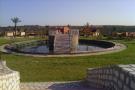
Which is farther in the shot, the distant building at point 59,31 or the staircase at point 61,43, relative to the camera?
the distant building at point 59,31

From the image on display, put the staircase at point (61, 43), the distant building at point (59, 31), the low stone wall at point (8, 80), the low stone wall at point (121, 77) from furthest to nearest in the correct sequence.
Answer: the distant building at point (59, 31) → the staircase at point (61, 43) → the low stone wall at point (8, 80) → the low stone wall at point (121, 77)

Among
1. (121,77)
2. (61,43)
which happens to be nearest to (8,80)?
(121,77)

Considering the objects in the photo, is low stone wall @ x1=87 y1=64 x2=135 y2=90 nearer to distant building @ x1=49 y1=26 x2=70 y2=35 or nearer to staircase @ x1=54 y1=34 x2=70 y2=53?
staircase @ x1=54 y1=34 x2=70 y2=53

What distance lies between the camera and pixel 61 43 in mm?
23906

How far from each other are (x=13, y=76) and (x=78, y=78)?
522 centimetres

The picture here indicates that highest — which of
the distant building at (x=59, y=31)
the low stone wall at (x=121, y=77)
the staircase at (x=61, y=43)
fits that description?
the distant building at (x=59, y=31)

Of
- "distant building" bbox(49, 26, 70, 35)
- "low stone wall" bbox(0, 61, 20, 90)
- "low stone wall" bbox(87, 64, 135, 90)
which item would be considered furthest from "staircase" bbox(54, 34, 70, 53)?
"low stone wall" bbox(87, 64, 135, 90)

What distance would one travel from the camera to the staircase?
23.3m

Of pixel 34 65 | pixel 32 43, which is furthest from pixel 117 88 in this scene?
pixel 32 43

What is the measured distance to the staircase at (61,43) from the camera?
2334 centimetres

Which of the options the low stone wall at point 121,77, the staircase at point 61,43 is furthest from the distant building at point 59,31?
the low stone wall at point 121,77

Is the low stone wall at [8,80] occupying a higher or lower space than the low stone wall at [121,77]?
lower

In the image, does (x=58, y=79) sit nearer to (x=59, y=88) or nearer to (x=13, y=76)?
(x=59, y=88)

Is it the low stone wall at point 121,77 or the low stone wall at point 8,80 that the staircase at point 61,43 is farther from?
the low stone wall at point 121,77
